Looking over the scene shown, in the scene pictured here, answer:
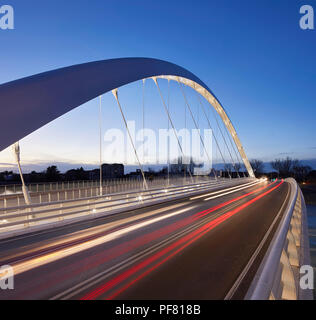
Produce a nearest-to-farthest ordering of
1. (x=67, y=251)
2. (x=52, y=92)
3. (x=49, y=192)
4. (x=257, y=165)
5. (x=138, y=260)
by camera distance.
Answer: (x=138, y=260) → (x=67, y=251) → (x=52, y=92) → (x=49, y=192) → (x=257, y=165)

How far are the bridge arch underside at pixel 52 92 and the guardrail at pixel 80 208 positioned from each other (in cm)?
276

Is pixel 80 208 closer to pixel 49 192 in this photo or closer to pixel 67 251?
pixel 49 192

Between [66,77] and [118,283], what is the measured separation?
7535mm

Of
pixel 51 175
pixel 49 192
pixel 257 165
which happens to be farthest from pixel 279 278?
pixel 257 165

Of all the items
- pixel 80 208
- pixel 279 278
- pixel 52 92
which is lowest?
pixel 80 208

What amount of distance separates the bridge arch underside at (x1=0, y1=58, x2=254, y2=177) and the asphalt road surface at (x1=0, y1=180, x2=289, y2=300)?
3.05 meters

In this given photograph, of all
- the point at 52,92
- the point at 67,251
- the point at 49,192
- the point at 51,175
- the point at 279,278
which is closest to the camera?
the point at 279,278

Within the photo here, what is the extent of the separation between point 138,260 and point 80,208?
10835 millimetres

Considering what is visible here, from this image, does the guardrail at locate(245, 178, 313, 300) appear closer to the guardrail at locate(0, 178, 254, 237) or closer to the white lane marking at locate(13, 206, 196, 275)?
the white lane marking at locate(13, 206, 196, 275)

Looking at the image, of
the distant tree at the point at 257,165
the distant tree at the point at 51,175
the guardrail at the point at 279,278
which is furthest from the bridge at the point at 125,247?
the distant tree at the point at 257,165

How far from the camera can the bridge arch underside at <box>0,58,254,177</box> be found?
6.96 metres

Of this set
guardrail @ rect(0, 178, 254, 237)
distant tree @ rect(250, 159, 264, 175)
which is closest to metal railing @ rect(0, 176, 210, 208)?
guardrail @ rect(0, 178, 254, 237)

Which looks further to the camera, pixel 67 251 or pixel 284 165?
pixel 284 165

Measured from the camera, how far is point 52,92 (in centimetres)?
846
